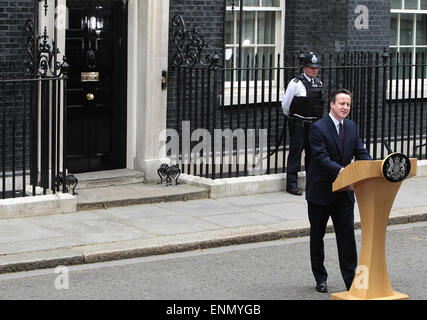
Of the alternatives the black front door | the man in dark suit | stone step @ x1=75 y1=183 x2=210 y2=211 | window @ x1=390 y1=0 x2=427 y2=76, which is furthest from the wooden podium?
window @ x1=390 y1=0 x2=427 y2=76

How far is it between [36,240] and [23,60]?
2.81m

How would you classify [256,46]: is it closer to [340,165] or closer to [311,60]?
[311,60]

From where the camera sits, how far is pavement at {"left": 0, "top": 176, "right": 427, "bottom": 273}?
350 inches

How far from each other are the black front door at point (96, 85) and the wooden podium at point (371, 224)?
5.50m

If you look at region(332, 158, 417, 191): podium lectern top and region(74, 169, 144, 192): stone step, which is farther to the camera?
region(74, 169, 144, 192): stone step

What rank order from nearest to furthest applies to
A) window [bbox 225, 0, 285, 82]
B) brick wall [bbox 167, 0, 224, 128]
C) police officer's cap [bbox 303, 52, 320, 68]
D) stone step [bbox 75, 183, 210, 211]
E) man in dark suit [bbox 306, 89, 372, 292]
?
1. man in dark suit [bbox 306, 89, 372, 292]
2. stone step [bbox 75, 183, 210, 211]
3. police officer's cap [bbox 303, 52, 320, 68]
4. brick wall [bbox 167, 0, 224, 128]
5. window [bbox 225, 0, 285, 82]

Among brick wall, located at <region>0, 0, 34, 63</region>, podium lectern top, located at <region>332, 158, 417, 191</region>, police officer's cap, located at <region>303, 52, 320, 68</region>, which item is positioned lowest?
podium lectern top, located at <region>332, 158, 417, 191</region>

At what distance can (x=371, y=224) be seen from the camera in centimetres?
726

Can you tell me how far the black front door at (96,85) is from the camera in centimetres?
1196

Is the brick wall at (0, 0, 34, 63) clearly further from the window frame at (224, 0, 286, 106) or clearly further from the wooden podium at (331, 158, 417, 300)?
the wooden podium at (331, 158, 417, 300)

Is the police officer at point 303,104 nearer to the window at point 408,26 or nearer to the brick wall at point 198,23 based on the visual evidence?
the brick wall at point 198,23

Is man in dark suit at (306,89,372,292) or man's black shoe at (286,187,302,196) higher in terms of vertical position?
man in dark suit at (306,89,372,292)

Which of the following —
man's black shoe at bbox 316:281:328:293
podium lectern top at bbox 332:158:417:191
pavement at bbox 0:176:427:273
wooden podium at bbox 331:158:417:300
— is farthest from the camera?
pavement at bbox 0:176:427:273

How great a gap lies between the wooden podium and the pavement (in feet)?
8.04
